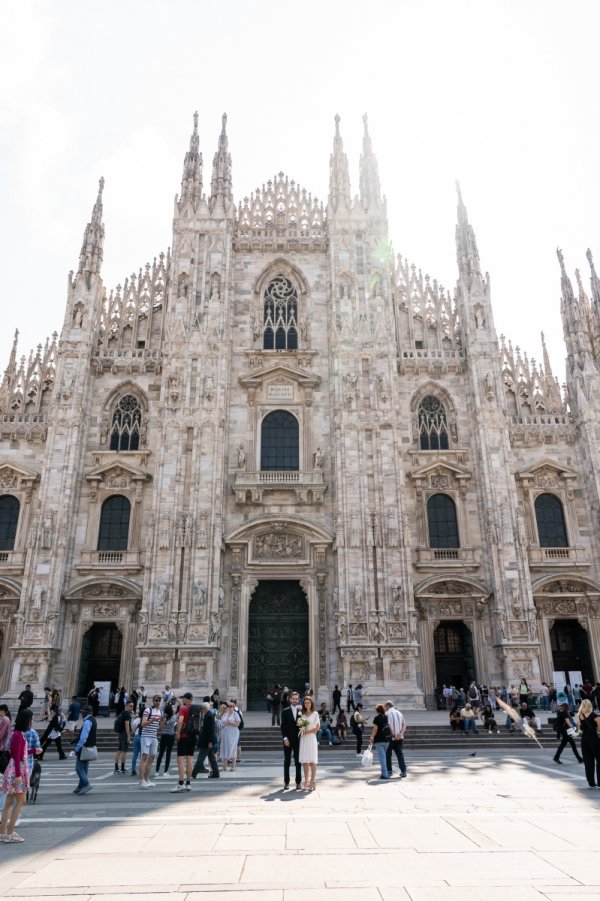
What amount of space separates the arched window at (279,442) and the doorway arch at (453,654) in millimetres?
9068

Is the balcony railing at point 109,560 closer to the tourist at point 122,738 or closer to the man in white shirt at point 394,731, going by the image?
the tourist at point 122,738

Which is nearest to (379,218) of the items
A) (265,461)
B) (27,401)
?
(265,461)

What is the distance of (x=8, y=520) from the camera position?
26734mm

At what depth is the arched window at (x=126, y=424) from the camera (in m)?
28.1

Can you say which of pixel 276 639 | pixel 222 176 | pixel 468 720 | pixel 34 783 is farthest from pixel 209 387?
pixel 34 783

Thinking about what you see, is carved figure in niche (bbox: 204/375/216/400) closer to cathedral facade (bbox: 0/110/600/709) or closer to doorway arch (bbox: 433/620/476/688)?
cathedral facade (bbox: 0/110/600/709)

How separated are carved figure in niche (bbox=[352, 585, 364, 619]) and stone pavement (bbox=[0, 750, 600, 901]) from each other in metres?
12.4

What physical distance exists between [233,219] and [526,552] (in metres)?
20.3

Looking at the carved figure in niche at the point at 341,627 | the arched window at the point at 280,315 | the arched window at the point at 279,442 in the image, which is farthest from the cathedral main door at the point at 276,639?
the arched window at the point at 280,315

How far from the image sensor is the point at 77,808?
9.46m

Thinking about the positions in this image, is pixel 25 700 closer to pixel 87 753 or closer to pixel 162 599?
pixel 87 753

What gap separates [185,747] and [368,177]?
28438 mm

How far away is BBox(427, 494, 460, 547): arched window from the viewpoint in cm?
2672

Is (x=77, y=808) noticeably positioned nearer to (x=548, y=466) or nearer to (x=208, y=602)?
(x=208, y=602)
